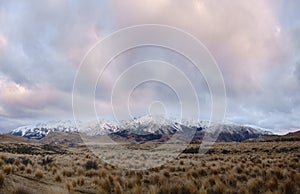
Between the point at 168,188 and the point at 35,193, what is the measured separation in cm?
439

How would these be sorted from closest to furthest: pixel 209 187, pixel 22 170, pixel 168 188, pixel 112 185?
pixel 168 188 → pixel 209 187 → pixel 112 185 → pixel 22 170

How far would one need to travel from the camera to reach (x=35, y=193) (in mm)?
8414

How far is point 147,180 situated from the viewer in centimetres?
1231

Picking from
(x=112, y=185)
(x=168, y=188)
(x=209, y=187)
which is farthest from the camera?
(x=112, y=185)

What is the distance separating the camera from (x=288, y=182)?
9703mm

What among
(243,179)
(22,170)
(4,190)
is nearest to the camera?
(4,190)

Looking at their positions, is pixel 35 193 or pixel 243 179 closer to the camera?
pixel 35 193

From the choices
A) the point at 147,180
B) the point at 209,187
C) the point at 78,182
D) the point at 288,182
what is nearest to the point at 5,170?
the point at 78,182

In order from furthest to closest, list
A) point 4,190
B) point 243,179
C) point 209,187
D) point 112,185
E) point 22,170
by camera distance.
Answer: point 22,170 → point 243,179 → point 112,185 → point 209,187 → point 4,190

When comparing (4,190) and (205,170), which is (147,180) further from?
(4,190)

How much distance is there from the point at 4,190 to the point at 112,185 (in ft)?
13.4

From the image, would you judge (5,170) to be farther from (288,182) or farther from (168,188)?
(288,182)

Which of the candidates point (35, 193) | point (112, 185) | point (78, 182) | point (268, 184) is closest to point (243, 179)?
point (268, 184)

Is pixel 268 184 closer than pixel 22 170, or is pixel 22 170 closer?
pixel 268 184
